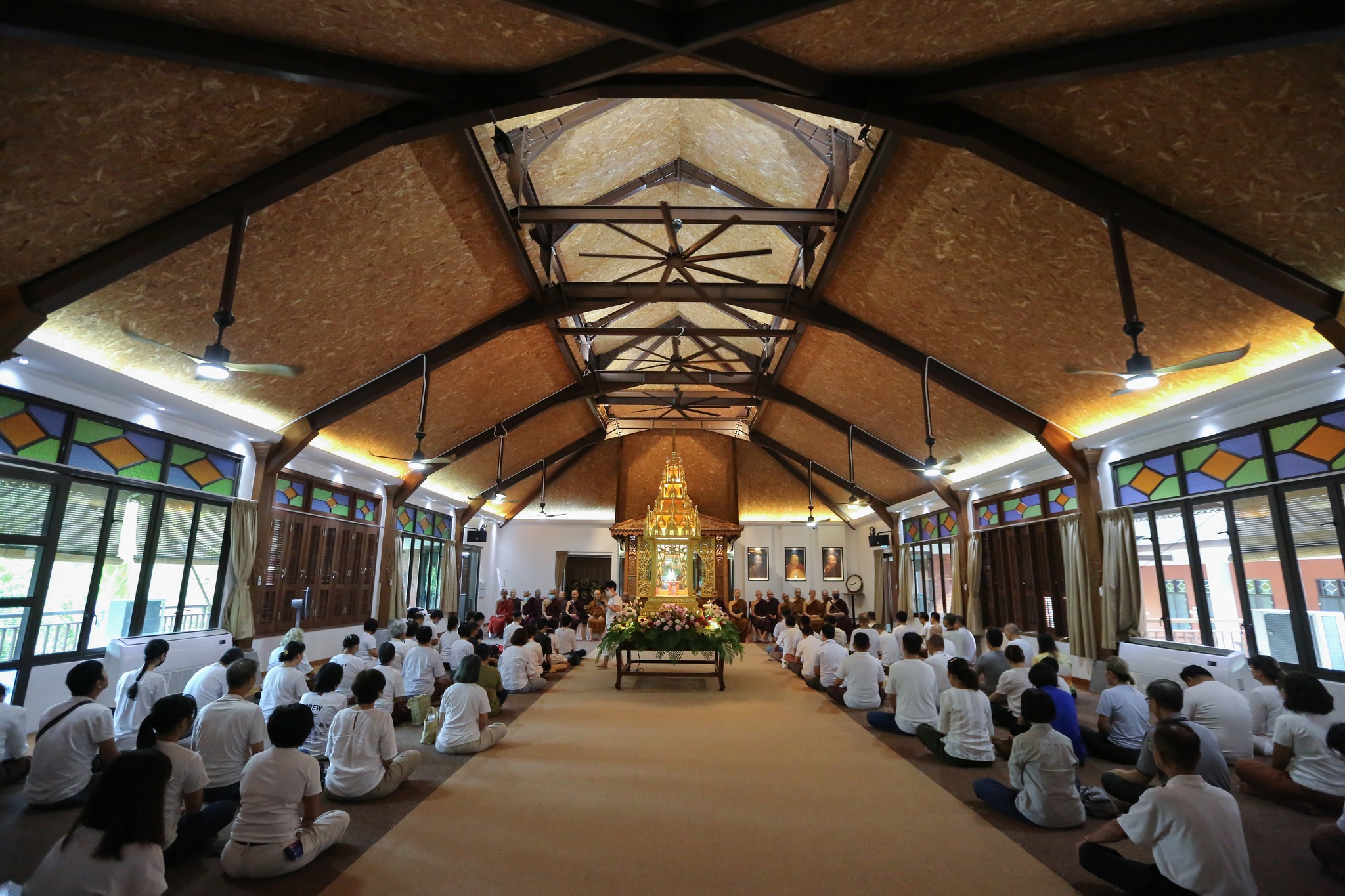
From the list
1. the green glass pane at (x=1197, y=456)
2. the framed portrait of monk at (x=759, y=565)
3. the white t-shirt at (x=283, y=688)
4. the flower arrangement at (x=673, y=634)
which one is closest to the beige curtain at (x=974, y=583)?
the green glass pane at (x=1197, y=456)

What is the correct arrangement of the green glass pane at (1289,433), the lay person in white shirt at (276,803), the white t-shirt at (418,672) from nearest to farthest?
1. the lay person in white shirt at (276,803)
2. the green glass pane at (1289,433)
3. the white t-shirt at (418,672)

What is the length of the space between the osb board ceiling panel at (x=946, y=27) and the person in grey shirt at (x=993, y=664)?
5.61 metres

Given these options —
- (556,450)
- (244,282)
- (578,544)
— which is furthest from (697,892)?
(578,544)

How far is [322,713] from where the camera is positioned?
504 cm

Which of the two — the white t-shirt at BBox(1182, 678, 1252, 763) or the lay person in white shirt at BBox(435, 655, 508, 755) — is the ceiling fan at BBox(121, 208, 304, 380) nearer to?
the lay person in white shirt at BBox(435, 655, 508, 755)

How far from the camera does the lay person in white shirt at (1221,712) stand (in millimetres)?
4844

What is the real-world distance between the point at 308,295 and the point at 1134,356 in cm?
778

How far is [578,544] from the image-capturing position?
65.6 ft

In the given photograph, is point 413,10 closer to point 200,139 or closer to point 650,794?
point 200,139

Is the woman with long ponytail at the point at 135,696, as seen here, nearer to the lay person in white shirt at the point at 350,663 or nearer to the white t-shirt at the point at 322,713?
the white t-shirt at the point at 322,713

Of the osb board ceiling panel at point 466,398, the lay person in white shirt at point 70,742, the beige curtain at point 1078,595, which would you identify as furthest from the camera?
the osb board ceiling panel at point 466,398

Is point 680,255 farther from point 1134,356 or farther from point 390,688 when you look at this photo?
point 390,688

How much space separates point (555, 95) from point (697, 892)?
553 centimetres

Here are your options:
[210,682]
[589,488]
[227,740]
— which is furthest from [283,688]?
[589,488]
